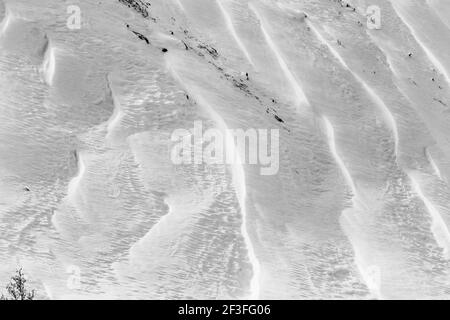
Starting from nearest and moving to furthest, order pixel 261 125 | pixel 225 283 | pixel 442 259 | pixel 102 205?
pixel 225 283 < pixel 102 205 < pixel 442 259 < pixel 261 125

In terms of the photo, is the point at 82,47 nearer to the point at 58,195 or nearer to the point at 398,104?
the point at 58,195

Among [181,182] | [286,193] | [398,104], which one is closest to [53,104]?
[181,182]

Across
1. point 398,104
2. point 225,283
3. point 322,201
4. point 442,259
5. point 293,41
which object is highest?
point 293,41

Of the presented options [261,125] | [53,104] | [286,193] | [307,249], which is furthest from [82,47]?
[307,249]

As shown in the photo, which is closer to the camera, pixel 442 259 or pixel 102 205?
pixel 102 205

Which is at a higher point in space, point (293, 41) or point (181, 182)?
point (293, 41)

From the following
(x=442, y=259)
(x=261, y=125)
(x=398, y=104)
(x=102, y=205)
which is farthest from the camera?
(x=398, y=104)

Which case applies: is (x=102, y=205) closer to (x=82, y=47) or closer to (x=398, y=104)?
(x=82, y=47)
